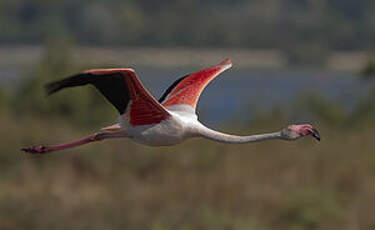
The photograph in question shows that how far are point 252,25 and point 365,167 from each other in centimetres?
2289

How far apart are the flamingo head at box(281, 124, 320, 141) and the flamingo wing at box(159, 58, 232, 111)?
28.3 inches

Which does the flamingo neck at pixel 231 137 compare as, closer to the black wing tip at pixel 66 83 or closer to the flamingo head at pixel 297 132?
the flamingo head at pixel 297 132

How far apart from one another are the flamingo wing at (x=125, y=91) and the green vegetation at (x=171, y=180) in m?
9.62

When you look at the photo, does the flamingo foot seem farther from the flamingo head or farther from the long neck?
the flamingo head

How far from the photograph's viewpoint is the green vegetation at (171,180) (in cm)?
1407

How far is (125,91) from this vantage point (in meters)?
3.71

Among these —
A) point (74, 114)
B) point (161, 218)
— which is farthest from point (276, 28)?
point (161, 218)

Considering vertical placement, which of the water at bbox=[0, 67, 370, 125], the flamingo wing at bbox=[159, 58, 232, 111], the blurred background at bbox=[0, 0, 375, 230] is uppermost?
the flamingo wing at bbox=[159, 58, 232, 111]

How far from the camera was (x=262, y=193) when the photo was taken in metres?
15.6

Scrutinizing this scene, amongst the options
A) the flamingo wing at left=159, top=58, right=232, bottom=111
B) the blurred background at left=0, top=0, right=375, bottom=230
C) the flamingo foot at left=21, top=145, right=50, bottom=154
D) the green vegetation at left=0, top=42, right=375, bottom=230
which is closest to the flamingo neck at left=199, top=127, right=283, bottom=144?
the flamingo wing at left=159, top=58, right=232, bottom=111

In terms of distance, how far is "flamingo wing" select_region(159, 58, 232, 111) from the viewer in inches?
170

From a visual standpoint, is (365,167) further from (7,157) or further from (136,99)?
(136,99)

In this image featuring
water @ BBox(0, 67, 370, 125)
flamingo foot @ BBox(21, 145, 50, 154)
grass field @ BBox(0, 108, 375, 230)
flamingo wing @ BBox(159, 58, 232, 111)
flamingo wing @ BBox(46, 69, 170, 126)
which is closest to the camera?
flamingo wing @ BBox(46, 69, 170, 126)

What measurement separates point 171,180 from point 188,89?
1192 centimetres
